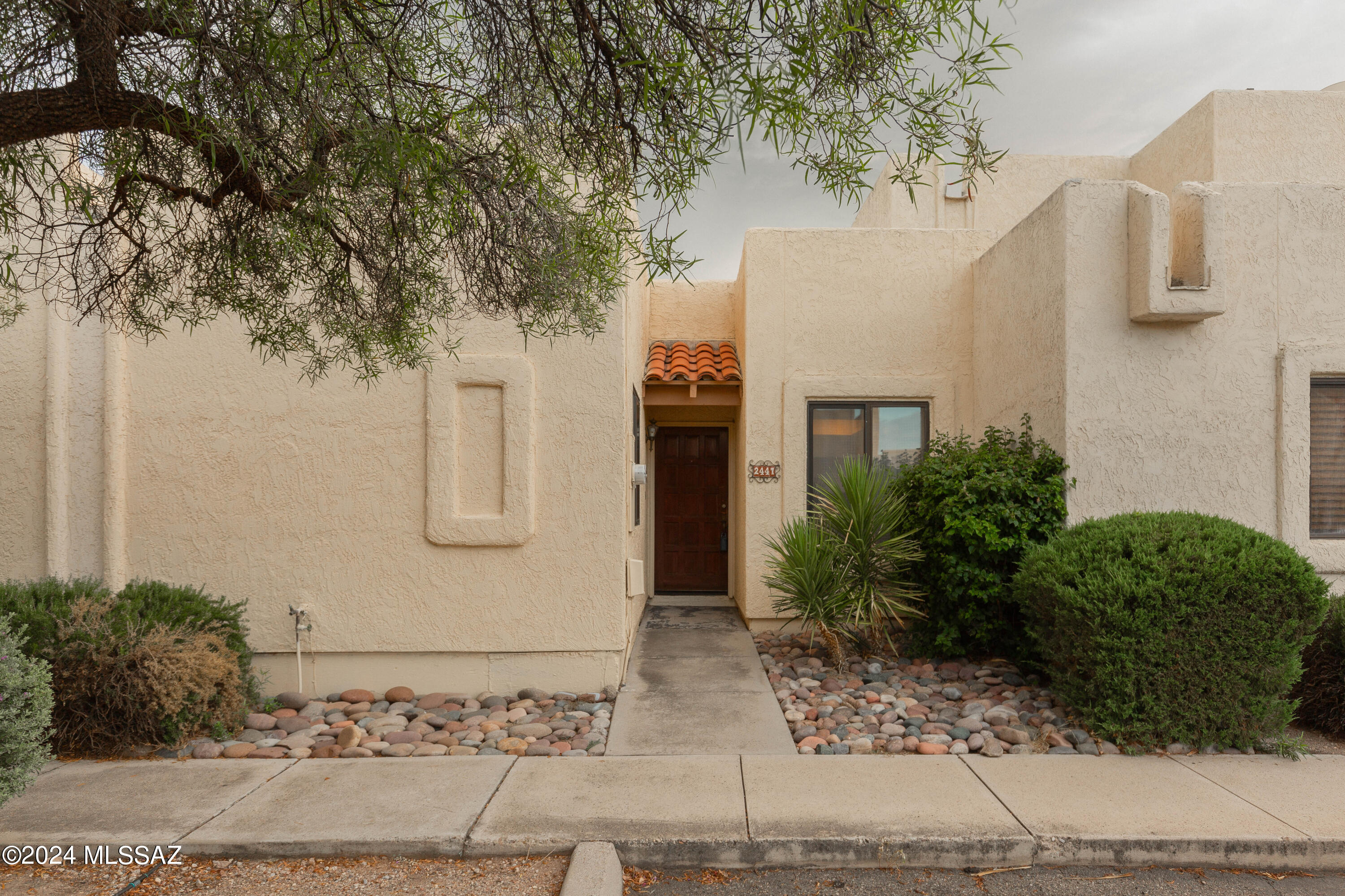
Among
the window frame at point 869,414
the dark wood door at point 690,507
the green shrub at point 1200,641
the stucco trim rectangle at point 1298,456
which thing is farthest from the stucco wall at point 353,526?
Answer: the stucco trim rectangle at point 1298,456

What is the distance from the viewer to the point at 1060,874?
132 inches

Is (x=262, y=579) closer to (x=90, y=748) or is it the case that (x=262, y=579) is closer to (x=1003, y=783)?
(x=90, y=748)

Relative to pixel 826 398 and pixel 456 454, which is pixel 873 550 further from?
pixel 456 454

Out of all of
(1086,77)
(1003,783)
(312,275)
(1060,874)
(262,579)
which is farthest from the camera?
(262,579)

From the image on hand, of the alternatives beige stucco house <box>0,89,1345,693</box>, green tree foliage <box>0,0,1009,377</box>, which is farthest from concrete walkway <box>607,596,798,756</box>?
green tree foliage <box>0,0,1009,377</box>

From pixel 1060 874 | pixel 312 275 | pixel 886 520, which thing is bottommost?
pixel 1060 874

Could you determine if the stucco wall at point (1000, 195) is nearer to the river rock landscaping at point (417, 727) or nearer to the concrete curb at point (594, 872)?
the river rock landscaping at point (417, 727)

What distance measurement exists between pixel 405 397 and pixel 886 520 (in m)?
4.33

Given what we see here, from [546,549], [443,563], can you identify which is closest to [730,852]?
[546,549]

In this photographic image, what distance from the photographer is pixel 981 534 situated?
595 cm

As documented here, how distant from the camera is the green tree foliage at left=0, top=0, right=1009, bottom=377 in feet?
8.59

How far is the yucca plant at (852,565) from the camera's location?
6.47 meters

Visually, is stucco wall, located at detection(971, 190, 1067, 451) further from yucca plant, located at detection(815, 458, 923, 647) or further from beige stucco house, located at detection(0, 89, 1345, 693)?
yucca plant, located at detection(815, 458, 923, 647)

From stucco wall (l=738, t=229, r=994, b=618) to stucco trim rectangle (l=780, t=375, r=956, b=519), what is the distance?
0.04 ft
